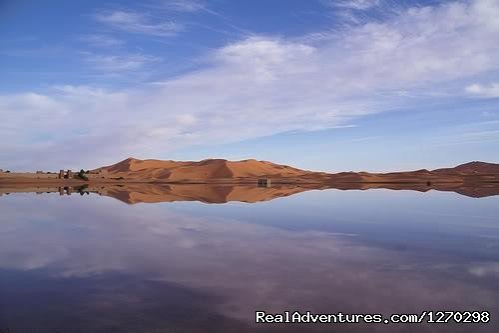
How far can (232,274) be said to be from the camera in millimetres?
6633

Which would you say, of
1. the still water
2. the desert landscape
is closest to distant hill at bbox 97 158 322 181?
the desert landscape

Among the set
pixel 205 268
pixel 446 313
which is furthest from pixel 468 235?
pixel 205 268

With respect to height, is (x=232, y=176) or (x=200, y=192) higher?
(x=232, y=176)

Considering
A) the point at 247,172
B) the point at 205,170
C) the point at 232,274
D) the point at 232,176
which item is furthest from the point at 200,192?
the point at 247,172

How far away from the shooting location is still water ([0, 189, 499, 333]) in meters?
4.70

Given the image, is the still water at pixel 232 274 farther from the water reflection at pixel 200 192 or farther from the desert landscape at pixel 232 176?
the desert landscape at pixel 232 176

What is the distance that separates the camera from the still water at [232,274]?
4703mm

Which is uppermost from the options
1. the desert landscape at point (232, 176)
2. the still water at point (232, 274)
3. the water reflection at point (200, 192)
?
the desert landscape at point (232, 176)

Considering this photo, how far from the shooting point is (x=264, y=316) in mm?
4832

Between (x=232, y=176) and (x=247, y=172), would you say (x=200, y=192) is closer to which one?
(x=232, y=176)

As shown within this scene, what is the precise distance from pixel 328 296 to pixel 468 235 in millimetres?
6987

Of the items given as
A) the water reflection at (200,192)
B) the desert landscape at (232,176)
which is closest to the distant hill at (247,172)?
the desert landscape at (232,176)

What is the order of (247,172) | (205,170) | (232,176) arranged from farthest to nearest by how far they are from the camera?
(247,172), (205,170), (232,176)

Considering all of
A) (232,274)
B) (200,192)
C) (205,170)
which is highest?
(205,170)
